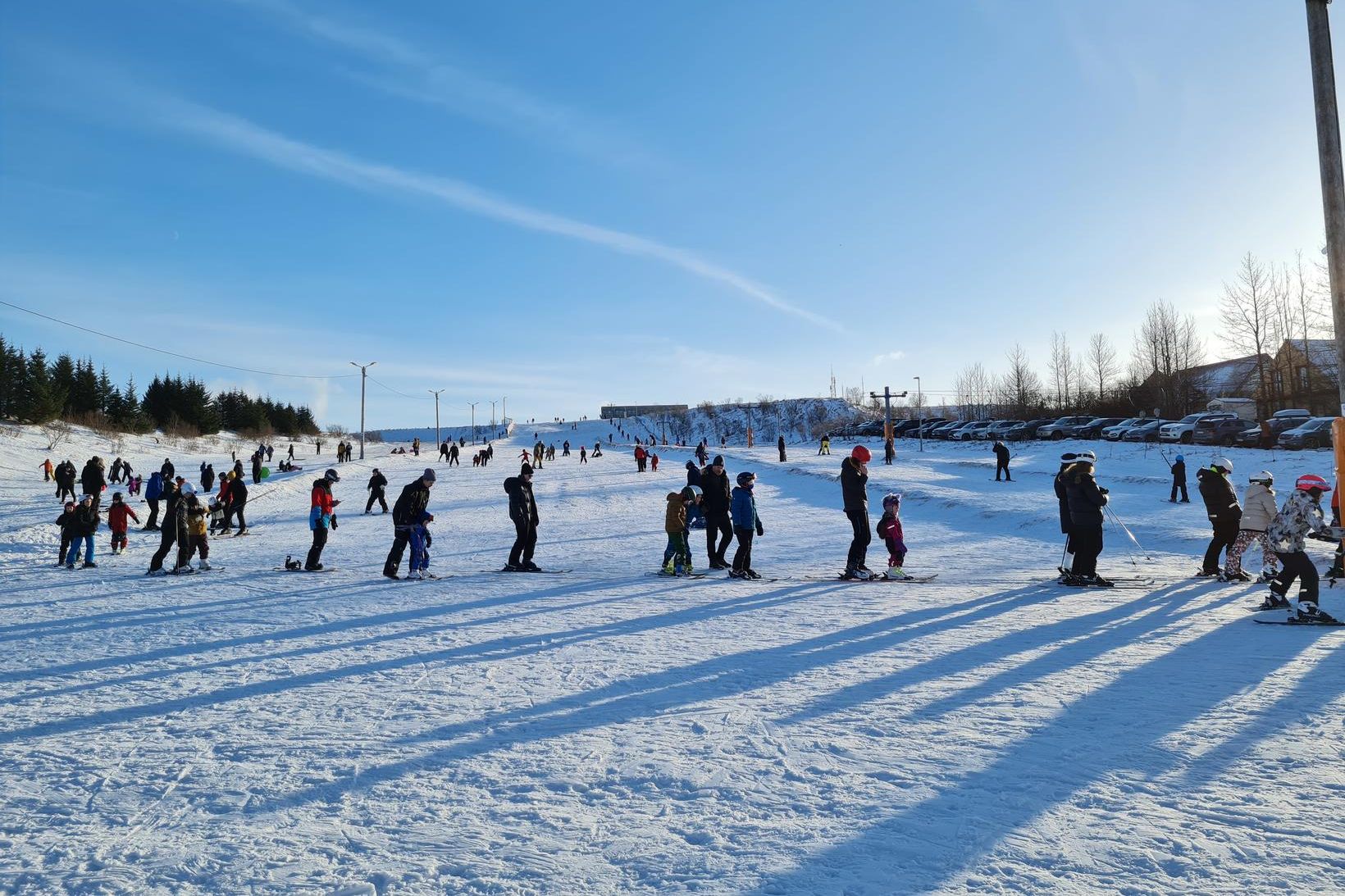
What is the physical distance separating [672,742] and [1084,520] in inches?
305

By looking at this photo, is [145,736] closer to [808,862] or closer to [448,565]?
[808,862]

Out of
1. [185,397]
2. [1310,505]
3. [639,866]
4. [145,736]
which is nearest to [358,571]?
[145,736]

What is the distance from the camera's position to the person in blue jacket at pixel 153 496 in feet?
62.3

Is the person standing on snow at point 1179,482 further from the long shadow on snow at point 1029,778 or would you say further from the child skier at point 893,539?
the long shadow on snow at point 1029,778

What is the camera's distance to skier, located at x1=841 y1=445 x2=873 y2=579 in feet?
34.8

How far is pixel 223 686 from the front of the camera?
5.81 m

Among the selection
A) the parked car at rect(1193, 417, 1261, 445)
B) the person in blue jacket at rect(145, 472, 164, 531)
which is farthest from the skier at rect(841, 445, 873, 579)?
the parked car at rect(1193, 417, 1261, 445)

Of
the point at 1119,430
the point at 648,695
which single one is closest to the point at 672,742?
the point at 648,695

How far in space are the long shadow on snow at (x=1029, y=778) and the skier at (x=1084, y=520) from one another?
3947 mm

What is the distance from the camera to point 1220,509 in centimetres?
1020

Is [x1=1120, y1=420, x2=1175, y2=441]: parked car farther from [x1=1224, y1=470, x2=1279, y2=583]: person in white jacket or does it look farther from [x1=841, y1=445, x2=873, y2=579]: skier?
[x1=841, y1=445, x2=873, y2=579]: skier

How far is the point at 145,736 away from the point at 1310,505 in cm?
986

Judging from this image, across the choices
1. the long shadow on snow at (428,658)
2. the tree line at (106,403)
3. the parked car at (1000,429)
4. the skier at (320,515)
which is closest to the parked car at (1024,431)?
the parked car at (1000,429)

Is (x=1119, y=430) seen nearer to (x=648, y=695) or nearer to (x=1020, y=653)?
(x=1020, y=653)
